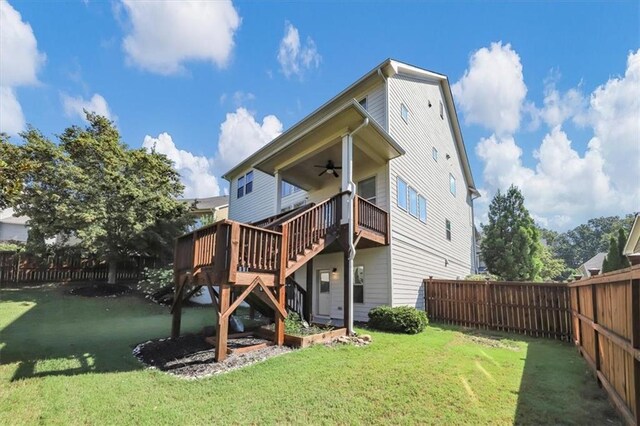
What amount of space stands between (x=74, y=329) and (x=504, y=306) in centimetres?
1269

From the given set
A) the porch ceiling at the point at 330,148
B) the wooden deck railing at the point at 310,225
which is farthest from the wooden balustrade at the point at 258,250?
the porch ceiling at the point at 330,148

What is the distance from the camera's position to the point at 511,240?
23.0 meters

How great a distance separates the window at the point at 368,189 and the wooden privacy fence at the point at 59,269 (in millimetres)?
12972

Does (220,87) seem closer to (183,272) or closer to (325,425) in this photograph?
(183,272)

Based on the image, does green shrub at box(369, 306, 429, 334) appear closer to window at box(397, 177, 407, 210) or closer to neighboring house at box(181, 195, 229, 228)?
window at box(397, 177, 407, 210)

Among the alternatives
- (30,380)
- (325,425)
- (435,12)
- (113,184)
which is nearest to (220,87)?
(113,184)

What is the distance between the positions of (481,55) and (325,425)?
45.1 feet

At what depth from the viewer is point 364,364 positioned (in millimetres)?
5734

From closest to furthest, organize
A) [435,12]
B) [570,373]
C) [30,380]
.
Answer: [30,380], [570,373], [435,12]

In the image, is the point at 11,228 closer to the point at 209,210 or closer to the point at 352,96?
the point at 209,210

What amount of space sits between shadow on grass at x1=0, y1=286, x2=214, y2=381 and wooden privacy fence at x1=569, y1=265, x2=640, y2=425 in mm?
6724

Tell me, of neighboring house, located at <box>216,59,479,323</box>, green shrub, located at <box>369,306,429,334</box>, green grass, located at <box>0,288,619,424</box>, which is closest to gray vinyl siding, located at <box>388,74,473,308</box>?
neighboring house, located at <box>216,59,479,323</box>

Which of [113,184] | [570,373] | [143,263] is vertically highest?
[113,184]

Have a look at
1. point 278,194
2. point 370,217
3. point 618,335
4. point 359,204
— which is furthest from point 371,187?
point 618,335
